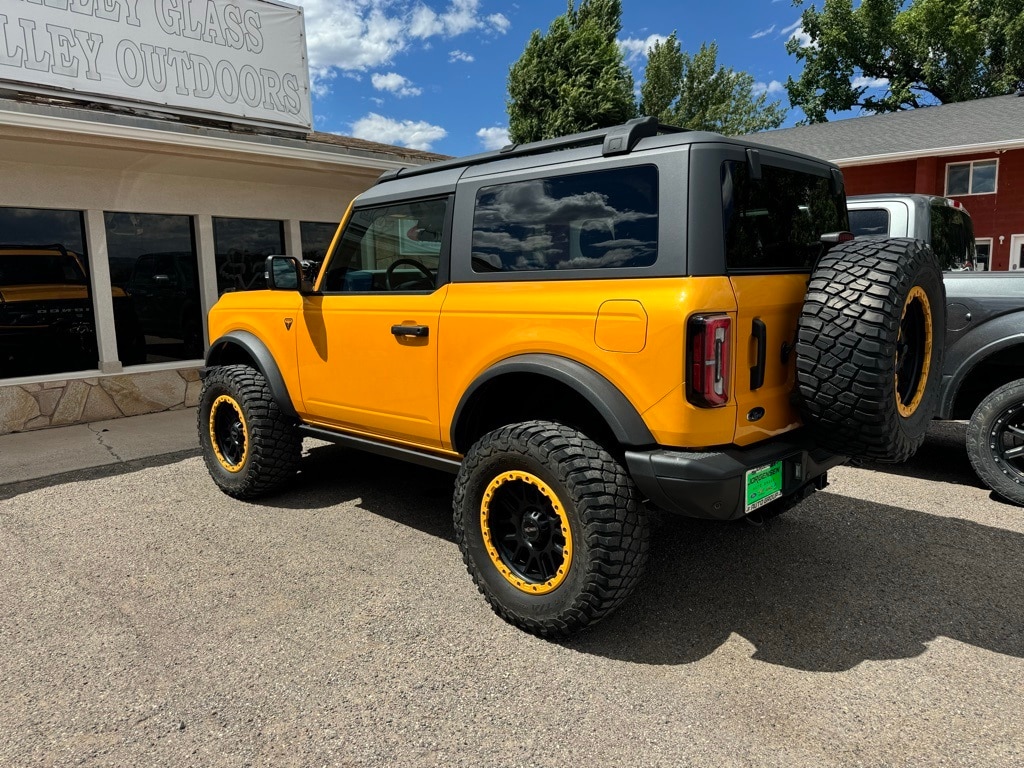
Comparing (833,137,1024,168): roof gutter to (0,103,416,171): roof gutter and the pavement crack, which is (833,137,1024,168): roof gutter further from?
the pavement crack

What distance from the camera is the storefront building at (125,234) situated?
685 centimetres

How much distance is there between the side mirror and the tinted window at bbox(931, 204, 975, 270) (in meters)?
4.64

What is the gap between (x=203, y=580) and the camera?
11.6ft

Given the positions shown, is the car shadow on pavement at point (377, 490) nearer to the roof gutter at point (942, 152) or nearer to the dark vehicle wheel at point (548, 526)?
the dark vehicle wheel at point (548, 526)

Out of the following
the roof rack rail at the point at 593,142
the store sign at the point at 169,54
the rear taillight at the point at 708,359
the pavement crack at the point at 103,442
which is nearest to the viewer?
the rear taillight at the point at 708,359

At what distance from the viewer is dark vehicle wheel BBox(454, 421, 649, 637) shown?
270 centimetres

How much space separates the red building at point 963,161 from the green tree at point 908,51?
525 inches

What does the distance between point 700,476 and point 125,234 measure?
24.8 ft

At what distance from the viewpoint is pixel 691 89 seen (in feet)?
121

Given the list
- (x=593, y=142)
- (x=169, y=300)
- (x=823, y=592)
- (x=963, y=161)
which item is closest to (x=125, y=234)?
(x=169, y=300)

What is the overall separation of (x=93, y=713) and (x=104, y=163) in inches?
261

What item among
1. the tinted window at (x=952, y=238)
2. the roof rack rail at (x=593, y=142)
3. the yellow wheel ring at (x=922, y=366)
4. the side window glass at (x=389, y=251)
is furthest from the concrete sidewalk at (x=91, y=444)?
the tinted window at (x=952, y=238)

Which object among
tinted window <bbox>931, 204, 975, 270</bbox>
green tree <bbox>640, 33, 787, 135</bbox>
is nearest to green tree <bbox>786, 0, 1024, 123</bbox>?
green tree <bbox>640, 33, 787, 135</bbox>

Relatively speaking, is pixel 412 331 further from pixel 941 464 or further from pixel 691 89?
pixel 691 89
